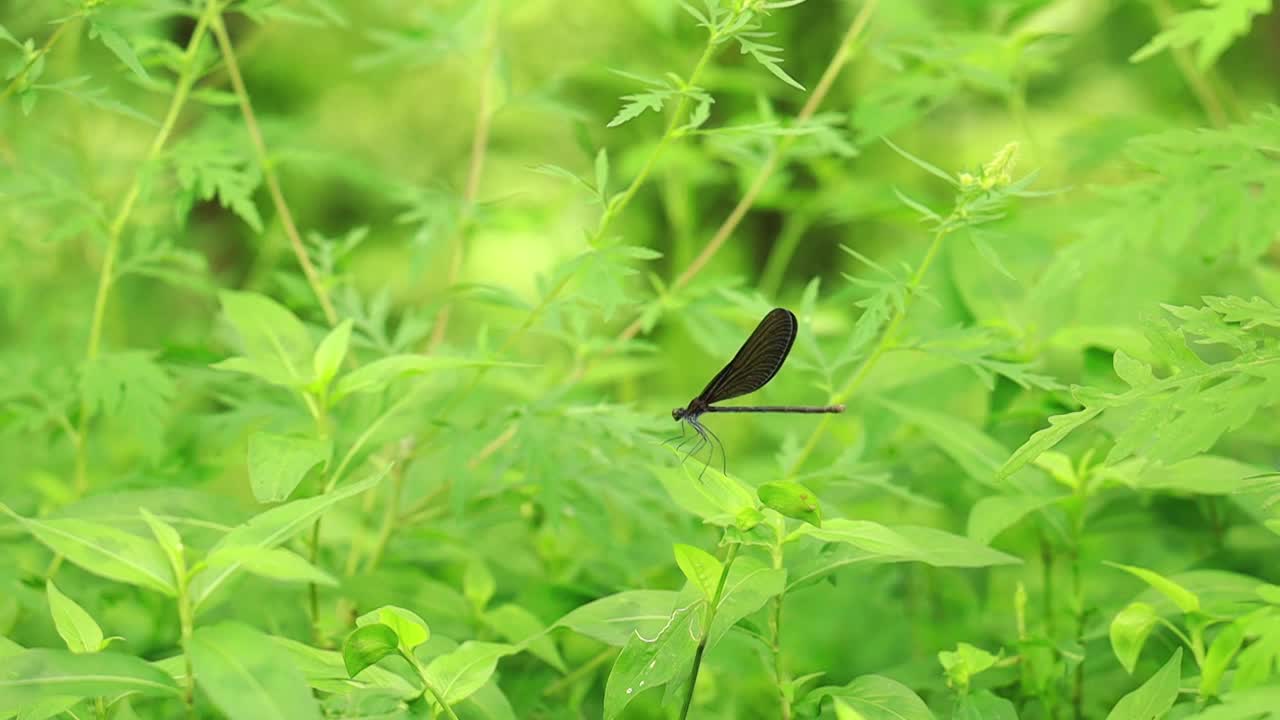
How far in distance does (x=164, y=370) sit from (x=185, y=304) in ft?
12.7

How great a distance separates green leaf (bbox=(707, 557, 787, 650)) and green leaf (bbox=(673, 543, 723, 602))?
0.02m

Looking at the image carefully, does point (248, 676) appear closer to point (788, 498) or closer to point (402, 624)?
point (402, 624)

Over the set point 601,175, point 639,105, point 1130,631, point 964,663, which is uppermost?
point 639,105

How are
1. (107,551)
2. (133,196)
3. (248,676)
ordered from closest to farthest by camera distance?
(248,676) → (107,551) → (133,196)

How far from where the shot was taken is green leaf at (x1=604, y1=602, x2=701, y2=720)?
58.5 inches

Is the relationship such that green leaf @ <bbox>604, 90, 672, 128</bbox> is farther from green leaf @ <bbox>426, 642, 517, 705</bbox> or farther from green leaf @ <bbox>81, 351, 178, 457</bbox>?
green leaf @ <bbox>81, 351, 178, 457</bbox>

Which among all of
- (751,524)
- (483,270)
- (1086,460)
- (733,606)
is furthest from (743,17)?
(483,270)

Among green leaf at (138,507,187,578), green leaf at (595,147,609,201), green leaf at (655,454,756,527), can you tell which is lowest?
green leaf at (655,454,756,527)

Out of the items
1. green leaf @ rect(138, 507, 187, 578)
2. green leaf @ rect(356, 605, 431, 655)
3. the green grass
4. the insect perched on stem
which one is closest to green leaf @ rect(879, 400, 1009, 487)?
the green grass

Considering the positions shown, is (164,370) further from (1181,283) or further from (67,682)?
(1181,283)

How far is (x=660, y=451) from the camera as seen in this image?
2059 mm

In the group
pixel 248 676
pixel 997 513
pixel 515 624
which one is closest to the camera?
pixel 248 676

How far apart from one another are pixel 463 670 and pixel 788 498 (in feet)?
1.66

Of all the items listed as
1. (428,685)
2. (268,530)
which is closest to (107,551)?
(268,530)
